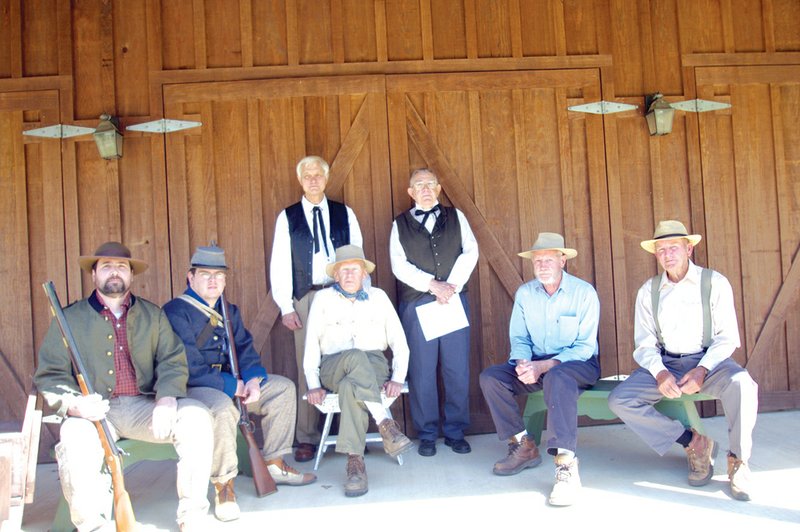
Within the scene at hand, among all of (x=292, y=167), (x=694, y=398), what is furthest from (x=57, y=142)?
(x=694, y=398)

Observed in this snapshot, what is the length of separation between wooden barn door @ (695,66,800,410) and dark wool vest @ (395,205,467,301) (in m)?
2.01

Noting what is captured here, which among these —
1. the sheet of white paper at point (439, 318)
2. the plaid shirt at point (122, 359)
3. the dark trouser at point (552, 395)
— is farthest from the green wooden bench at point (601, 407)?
the plaid shirt at point (122, 359)

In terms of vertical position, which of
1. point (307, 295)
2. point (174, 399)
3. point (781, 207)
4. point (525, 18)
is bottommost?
point (174, 399)

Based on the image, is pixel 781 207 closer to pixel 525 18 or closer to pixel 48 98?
pixel 525 18

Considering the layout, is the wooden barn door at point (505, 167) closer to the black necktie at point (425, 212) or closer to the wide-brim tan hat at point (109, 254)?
the black necktie at point (425, 212)

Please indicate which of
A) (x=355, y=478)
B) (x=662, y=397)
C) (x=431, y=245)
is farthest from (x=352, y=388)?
(x=662, y=397)

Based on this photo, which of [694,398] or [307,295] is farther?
[307,295]

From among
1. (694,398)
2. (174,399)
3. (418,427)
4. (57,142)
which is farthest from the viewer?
(57,142)

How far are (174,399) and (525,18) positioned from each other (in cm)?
374

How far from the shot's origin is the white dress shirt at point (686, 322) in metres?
4.05

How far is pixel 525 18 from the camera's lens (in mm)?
5480

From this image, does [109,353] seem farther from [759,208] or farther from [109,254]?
[759,208]

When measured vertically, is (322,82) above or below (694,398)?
above

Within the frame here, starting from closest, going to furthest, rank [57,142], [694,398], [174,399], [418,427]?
1. [174,399]
2. [694,398]
3. [418,427]
4. [57,142]
